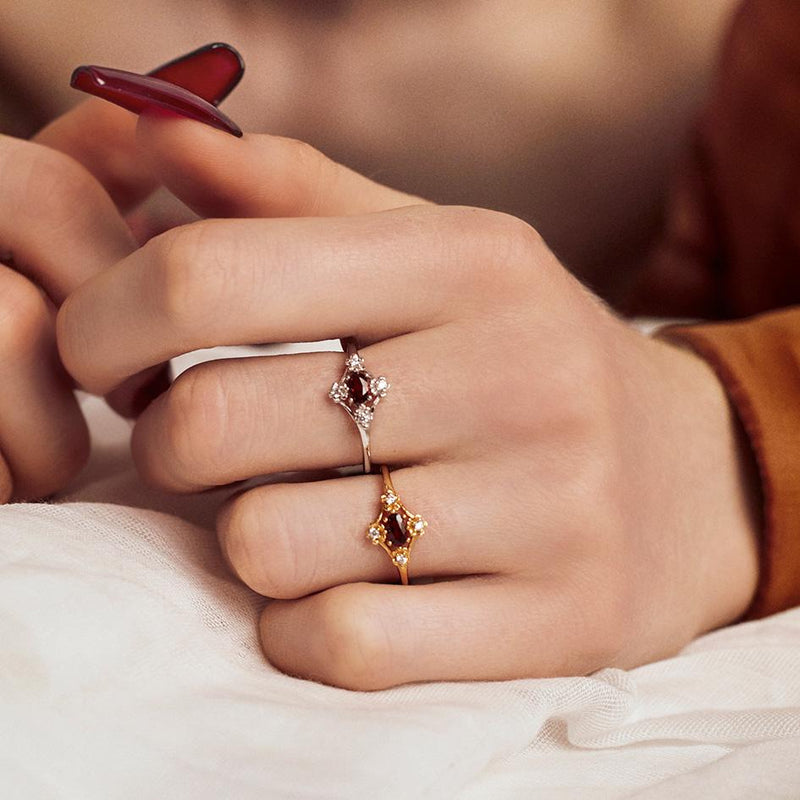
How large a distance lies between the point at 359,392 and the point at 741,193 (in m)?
0.63

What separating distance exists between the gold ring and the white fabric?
0.05 meters

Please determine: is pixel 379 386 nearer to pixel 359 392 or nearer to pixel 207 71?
pixel 359 392

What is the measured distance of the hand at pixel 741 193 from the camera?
79 cm

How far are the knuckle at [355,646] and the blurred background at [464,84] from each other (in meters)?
0.22

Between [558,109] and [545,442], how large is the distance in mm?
545

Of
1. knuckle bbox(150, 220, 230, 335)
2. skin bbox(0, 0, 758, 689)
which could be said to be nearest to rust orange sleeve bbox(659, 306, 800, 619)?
skin bbox(0, 0, 758, 689)

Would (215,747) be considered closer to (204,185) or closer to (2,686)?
(2,686)

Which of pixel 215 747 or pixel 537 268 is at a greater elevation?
pixel 537 268

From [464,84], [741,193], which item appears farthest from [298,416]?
[741,193]

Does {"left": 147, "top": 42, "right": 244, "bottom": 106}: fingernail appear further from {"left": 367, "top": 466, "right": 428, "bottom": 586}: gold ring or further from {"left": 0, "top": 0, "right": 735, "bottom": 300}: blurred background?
{"left": 367, "top": 466, "right": 428, "bottom": 586}: gold ring

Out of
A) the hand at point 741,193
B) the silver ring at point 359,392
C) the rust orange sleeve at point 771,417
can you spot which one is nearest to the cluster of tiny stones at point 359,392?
the silver ring at point 359,392

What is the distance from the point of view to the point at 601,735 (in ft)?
1.09

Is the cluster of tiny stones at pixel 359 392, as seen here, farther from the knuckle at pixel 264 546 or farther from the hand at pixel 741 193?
the hand at pixel 741 193

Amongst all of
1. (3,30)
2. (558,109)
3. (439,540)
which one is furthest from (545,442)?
(558,109)
